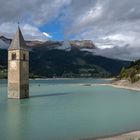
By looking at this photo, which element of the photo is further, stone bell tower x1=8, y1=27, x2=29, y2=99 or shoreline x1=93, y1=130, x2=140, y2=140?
stone bell tower x1=8, y1=27, x2=29, y2=99

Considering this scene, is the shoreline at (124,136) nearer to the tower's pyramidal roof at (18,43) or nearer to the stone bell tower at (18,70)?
the stone bell tower at (18,70)

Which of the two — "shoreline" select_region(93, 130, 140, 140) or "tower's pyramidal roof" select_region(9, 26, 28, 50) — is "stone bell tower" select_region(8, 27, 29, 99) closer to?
"tower's pyramidal roof" select_region(9, 26, 28, 50)

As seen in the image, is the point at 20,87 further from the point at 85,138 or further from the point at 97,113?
the point at 85,138

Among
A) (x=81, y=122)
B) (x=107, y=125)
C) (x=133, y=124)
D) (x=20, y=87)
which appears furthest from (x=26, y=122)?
(x=20, y=87)

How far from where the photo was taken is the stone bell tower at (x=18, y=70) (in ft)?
234

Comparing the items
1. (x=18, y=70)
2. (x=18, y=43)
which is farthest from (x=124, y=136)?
(x=18, y=43)

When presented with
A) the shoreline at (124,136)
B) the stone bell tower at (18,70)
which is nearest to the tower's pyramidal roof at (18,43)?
the stone bell tower at (18,70)

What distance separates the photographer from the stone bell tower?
7119cm

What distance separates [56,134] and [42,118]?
10.3 meters

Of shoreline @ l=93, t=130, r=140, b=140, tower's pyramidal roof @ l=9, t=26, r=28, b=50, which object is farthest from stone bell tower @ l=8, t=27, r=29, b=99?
shoreline @ l=93, t=130, r=140, b=140

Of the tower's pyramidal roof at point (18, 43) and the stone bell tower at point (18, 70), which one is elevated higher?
the tower's pyramidal roof at point (18, 43)

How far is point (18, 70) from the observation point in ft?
236

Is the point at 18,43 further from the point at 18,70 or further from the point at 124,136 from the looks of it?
the point at 124,136

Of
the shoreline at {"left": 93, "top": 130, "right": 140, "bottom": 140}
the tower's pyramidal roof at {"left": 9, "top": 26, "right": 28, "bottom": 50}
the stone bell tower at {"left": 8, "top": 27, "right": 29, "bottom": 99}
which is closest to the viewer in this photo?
the shoreline at {"left": 93, "top": 130, "right": 140, "bottom": 140}
